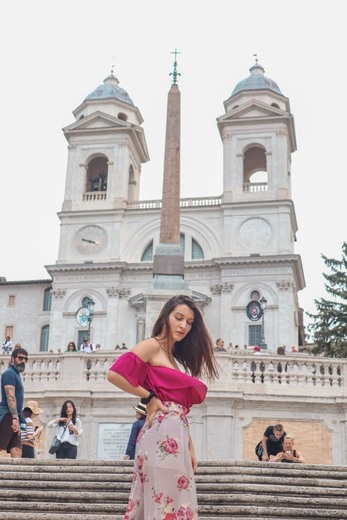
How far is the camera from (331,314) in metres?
46.9

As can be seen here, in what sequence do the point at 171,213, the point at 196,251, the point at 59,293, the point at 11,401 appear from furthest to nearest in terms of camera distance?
the point at 196,251 → the point at 59,293 → the point at 171,213 → the point at 11,401

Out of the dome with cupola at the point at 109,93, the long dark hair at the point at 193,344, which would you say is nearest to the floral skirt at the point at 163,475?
the long dark hair at the point at 193,344

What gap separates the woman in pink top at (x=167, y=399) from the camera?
16.7 ft

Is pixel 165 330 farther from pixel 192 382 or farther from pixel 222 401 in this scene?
pixel 222 401

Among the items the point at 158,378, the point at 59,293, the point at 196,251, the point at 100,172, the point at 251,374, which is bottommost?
the point at 158,378

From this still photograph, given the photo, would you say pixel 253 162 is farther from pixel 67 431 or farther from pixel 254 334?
pixel 67 431

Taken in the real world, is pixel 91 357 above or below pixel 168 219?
below

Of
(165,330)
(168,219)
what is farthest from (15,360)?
(168,219)

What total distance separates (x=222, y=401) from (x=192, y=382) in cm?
1438

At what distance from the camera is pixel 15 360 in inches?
409

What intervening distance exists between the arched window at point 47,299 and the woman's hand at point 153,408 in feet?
161

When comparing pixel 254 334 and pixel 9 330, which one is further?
pixel 9 330

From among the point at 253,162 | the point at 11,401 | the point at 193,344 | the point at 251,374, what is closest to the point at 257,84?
the point at 253,162

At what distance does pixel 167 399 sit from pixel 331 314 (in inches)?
1678
